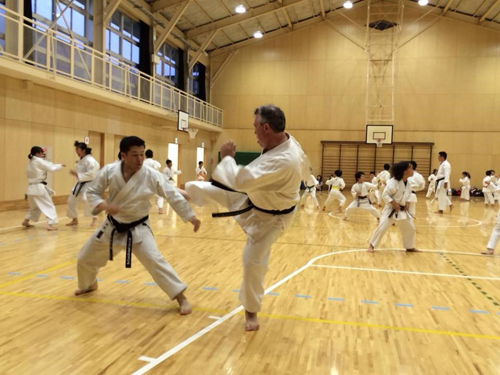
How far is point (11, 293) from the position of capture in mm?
4340

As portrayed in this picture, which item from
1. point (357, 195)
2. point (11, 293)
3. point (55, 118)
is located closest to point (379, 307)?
point (11, 293)

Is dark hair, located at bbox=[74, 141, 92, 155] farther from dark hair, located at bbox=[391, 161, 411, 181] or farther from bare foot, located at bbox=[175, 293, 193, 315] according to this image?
dark hair, located at bbox=[391, 161, 411, 181]

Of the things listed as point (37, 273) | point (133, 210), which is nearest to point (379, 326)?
point (133, 210)

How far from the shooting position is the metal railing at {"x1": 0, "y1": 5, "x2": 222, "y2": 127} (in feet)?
34.7

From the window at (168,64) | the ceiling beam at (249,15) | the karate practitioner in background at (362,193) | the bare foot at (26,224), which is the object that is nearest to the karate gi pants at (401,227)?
the karate practitioner in background at (362,193)

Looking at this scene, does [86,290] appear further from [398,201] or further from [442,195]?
[442,195]

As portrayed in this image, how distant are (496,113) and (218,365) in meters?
25.2

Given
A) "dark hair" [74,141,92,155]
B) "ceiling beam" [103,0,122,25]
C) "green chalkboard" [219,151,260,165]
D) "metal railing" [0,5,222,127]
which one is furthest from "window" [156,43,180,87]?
"dark hair" [74,141,92,155]

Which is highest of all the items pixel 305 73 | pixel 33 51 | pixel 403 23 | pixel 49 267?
pixel 403 23

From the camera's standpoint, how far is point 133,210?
3.89 m

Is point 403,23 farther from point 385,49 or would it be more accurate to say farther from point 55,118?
point 55,118

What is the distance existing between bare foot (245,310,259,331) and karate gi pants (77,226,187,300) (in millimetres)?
678

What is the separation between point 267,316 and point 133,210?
5.18ft

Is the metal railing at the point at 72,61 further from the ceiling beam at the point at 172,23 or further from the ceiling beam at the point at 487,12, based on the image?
the ceiling beam at the point at 487,12
